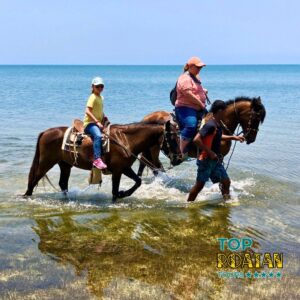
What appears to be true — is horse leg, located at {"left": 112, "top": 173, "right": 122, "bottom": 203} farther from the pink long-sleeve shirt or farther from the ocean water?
the pink long-sleeve shirt

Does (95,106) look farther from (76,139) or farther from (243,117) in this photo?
(243,117)

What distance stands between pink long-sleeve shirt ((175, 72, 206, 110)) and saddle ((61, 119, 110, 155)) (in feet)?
5.64

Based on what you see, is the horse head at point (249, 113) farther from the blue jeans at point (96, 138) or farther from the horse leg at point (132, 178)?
the blue jeans at point (96, 138)

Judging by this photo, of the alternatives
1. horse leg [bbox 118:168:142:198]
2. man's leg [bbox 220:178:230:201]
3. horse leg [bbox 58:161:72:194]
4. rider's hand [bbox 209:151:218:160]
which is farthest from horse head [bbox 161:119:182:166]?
horse leg [bbox 58:161:72:194]

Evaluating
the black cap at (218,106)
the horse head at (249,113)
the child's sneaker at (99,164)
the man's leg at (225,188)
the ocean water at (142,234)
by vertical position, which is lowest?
the ocean water at (142,234)

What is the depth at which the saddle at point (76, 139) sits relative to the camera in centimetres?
955

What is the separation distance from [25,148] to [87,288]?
13.1m

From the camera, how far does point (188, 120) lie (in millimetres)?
10133

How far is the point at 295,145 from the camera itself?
19375 millimetres

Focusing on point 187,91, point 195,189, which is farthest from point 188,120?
point 195,189

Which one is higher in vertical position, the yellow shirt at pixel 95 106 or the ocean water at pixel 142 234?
the yellow shirt at pixel 95 106

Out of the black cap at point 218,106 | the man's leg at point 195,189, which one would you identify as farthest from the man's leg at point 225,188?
the black cap at point 218,106

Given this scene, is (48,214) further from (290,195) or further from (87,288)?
(290,195)

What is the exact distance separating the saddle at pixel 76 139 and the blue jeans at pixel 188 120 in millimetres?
1656
